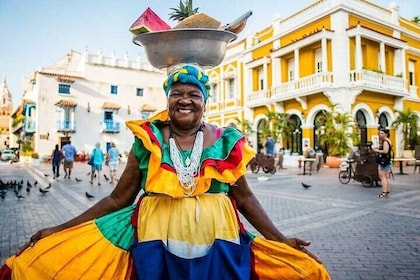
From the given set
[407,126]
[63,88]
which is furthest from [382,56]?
[63,88]

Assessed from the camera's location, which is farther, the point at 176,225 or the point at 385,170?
the point at 385,170

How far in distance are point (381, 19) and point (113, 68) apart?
1094 inches

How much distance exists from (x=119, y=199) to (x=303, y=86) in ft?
68.3

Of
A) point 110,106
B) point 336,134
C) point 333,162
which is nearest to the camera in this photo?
point 336,134

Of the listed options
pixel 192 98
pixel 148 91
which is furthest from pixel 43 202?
pixel 148 91

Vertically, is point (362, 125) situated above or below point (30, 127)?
below

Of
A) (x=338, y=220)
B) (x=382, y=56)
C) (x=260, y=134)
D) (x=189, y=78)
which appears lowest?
(x=338, y=220)

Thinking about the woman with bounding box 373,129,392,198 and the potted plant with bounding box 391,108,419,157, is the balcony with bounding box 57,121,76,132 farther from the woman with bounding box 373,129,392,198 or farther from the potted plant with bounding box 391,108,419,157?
the woman with bounding box 373,129,392,198

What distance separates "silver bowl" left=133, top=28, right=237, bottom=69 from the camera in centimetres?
218

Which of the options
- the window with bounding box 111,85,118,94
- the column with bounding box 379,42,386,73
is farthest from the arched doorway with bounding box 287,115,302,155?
the window with bounding box 111,85,118,94

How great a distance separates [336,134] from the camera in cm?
1891

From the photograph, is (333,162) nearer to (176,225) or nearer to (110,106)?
(176,225)

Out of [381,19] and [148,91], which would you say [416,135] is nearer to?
[381,19]

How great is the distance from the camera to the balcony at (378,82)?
19.6 m
